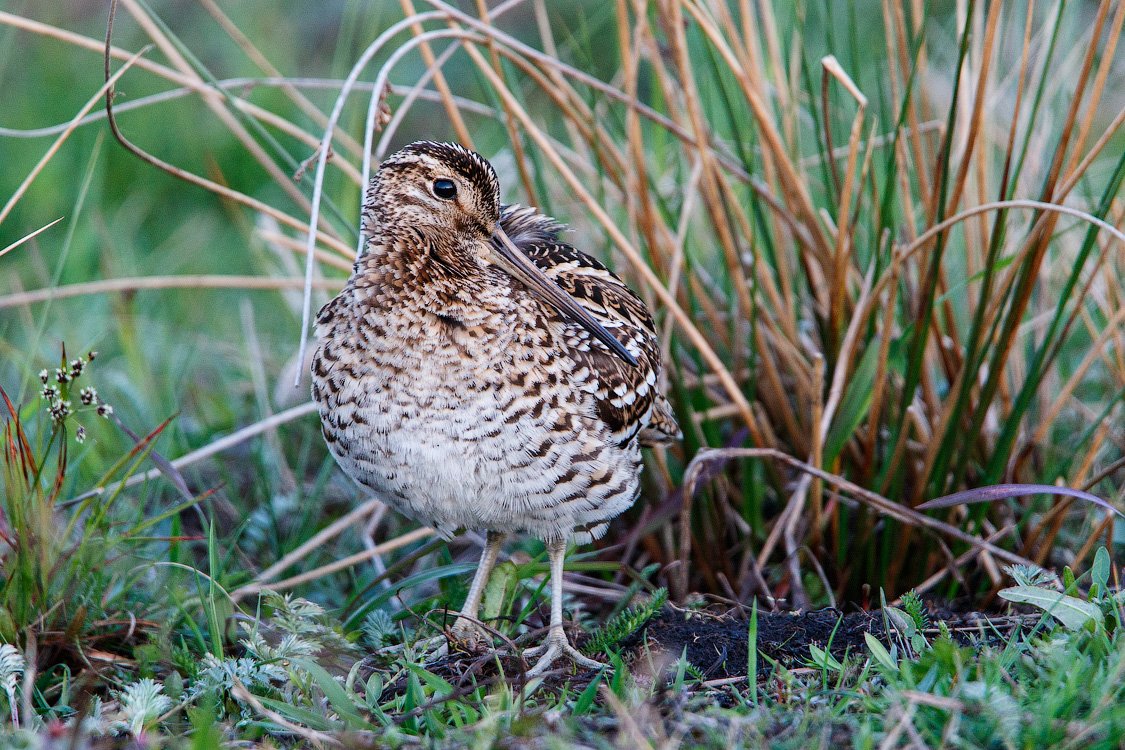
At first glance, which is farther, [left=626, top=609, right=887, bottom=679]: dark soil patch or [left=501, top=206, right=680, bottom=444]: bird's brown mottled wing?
[left=501, top=206, right=680, bottom=444]: bird's brown mottled wing

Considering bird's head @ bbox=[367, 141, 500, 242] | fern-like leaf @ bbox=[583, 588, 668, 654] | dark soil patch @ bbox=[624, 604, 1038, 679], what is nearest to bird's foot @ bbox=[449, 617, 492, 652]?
fern-like leaf @ bbox=[583, 588, 668, 654]

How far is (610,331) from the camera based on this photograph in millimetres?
3201

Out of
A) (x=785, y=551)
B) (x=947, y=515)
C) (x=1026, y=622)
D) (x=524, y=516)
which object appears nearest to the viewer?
(x=1026, y=622)

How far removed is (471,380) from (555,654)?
70cm

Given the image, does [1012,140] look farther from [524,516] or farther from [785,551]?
[524,516]

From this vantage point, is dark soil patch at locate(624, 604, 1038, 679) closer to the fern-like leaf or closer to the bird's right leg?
the fern-like leaf

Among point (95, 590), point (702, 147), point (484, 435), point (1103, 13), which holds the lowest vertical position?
point (95, 590)

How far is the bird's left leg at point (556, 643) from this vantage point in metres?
2.72

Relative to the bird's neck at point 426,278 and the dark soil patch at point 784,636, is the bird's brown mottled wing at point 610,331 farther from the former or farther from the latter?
the dark soil patch at point 784,636

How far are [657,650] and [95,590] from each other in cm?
140

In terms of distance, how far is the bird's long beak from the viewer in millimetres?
3039

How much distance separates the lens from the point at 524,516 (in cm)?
287

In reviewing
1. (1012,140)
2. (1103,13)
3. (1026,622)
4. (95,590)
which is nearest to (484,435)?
(95,590)

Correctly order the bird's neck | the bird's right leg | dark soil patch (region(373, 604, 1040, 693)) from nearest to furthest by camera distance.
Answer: dark soil patch (region(373, 604, 1040, 693)) < the bird's neck < the bird's right leg
